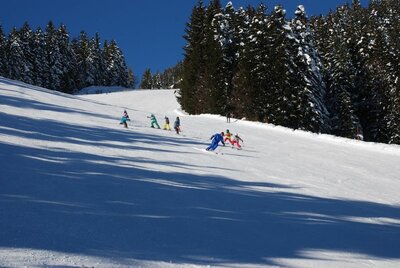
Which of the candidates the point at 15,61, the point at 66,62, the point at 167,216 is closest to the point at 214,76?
the point at 167,216

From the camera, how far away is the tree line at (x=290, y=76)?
42.2m

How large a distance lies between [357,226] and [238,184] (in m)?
4.10

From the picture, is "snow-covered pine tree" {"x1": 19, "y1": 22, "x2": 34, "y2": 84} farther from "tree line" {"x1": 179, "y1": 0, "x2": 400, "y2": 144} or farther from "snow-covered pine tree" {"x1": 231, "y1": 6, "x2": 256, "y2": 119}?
"snow-covered pine tree" {"x1": 231, "y1": 6, "x2": 256, "y2": 119}

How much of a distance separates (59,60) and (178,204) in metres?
87.6

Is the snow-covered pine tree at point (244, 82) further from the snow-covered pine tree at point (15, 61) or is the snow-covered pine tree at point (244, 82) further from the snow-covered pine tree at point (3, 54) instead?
the snow-covered pine tree at point (3, 54)

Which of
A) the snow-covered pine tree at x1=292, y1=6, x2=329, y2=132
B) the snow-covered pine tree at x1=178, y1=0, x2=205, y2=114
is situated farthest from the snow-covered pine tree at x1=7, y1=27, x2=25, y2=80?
the snow-covered pine tree at x1=292, y1=6, x2=329, y2=132

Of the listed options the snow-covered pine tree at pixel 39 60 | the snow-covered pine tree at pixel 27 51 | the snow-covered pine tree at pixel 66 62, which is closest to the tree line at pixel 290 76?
the snow-covered pine tree at pixel 27 51

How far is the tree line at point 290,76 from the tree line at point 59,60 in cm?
4007

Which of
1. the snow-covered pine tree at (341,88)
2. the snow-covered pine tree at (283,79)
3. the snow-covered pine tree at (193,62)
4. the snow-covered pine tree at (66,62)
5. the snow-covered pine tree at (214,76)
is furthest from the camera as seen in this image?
the snow-covered pine tree at (66,62)

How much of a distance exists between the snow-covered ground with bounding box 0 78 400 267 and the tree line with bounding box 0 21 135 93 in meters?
67.4

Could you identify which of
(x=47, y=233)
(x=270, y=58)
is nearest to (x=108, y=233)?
(x=47, y=233)

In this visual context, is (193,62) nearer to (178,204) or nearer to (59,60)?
(59,60)

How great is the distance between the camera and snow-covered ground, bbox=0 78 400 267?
22.4 feet

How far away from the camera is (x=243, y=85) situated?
4659cm
